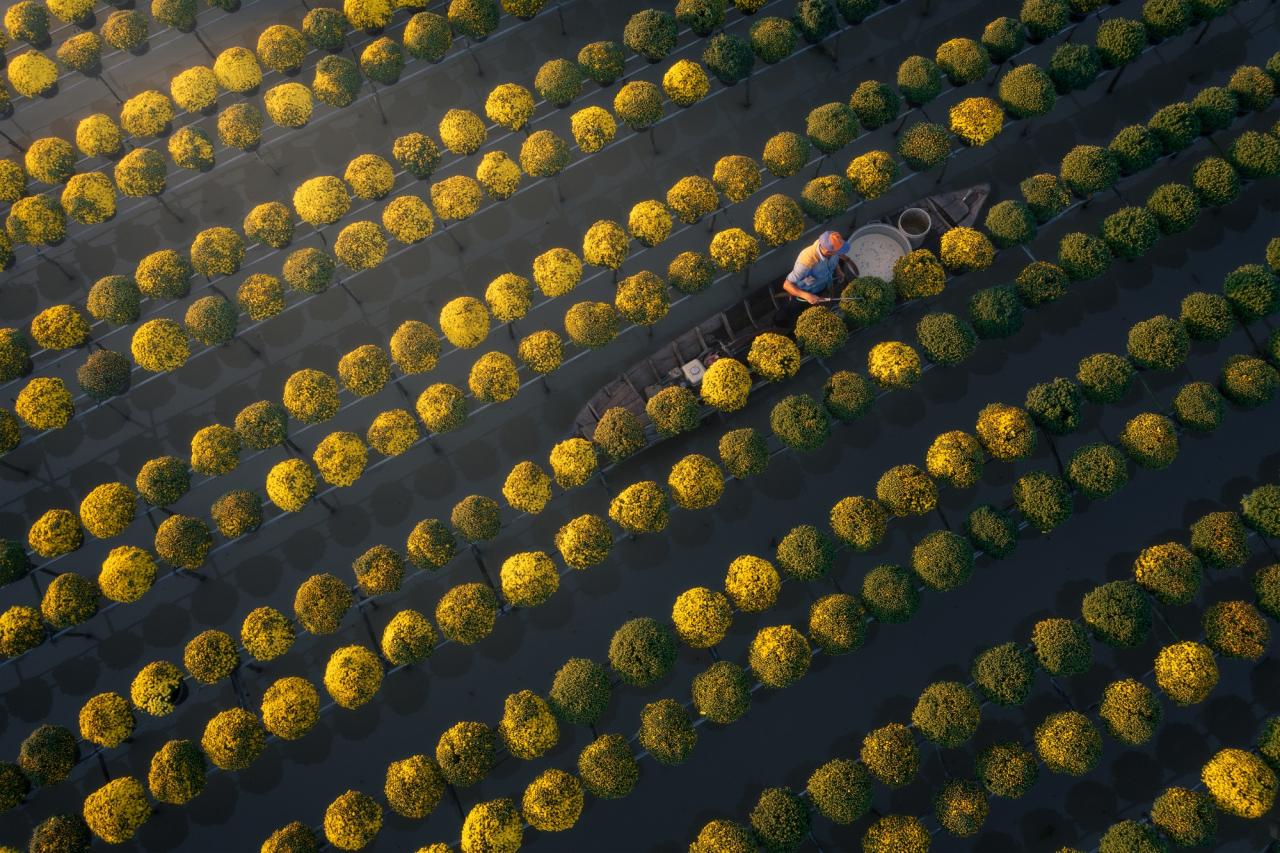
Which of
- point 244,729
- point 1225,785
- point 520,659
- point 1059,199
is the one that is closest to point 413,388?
point 520,659

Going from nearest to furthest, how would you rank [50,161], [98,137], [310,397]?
[310,397], [50,161], [98,137]

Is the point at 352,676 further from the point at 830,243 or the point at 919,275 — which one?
the point at 919,275

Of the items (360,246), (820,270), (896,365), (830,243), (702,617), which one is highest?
(360,246)

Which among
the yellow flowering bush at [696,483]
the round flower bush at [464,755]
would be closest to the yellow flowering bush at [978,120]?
the yellow flowering bush at [696,483]

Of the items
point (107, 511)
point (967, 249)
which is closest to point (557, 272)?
point (967, 249)

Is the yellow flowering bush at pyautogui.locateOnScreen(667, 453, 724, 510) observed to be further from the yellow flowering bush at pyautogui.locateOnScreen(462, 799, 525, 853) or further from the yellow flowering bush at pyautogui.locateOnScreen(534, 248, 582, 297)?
the yellow flowering bush at pyautogui.locateOnScreen(462, 799, 525, 853)

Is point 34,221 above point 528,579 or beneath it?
above

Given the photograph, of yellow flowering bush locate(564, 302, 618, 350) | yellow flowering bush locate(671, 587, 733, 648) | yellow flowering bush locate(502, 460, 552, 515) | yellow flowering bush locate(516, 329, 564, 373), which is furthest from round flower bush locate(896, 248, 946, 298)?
yellow flowering bush locate(502, 460, 552, 515)
